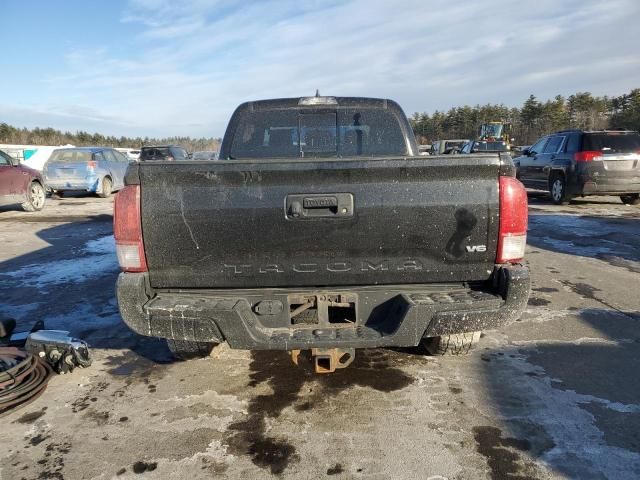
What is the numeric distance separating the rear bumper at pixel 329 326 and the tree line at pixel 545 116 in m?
49.0

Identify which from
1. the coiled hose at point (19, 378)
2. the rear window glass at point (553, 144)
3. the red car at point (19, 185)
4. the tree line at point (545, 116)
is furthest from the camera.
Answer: the tree line at point (545, 116)

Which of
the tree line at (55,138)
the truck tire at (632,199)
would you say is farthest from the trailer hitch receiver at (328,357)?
the tree line at (55,138)

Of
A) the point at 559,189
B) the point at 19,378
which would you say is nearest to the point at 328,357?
the point at 19,378

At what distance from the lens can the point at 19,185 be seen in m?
11.7

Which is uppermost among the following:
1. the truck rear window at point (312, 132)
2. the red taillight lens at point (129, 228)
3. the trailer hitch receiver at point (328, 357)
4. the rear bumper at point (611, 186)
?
the truck rear window at point (312, 132)

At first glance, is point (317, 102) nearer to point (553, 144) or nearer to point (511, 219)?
point (511, 219)

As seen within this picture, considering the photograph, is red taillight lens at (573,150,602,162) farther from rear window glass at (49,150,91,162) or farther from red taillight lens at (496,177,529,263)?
rear window glass at (49,150,91,162)

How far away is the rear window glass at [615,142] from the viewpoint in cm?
1016

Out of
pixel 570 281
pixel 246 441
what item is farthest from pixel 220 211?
pixel 570 281

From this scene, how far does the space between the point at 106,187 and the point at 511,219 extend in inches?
605

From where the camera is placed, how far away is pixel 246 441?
2.58m

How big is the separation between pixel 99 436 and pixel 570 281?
509 centimetres

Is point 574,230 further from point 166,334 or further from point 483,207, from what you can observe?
point 166,334

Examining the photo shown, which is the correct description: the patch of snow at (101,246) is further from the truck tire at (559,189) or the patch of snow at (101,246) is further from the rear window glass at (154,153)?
Answer: the rear window glass at (154,153)
